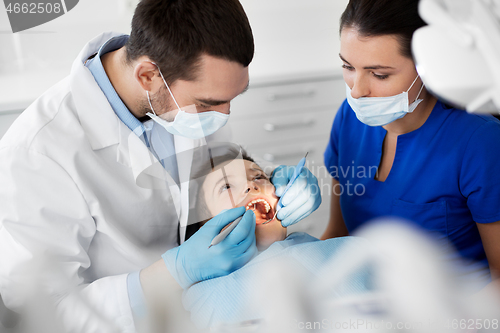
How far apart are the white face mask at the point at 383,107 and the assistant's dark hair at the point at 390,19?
12cm

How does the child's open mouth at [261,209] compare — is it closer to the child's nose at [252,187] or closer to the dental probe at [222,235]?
the child's nose at [252,187]

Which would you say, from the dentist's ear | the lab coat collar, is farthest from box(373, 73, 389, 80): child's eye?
the lab coat collar

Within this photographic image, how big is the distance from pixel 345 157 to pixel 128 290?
0.86 meters

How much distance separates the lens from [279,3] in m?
1.34

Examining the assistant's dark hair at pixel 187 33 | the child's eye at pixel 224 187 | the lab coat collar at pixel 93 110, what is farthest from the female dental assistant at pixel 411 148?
the lab coat collar at pixel 93 110

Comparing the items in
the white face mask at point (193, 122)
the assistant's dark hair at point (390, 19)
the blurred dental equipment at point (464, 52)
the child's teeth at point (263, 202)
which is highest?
the blurred dental equipment at point (464, 52)

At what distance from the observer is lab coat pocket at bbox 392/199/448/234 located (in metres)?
1.09

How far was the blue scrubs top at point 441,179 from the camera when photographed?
3.29ft

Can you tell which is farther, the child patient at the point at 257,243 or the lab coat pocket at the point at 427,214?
the lab coat pocket at the point at 427,214

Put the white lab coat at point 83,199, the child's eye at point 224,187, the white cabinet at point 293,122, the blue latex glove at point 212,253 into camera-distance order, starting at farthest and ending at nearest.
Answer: the white cabinet at point 293,122
the child's eye at point 224,187
the blue latex glove at point 212,253
the white lab coat at point 83,199

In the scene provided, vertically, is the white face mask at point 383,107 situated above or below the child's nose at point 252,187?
above

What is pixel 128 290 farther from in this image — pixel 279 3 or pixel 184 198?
pixel 279 3

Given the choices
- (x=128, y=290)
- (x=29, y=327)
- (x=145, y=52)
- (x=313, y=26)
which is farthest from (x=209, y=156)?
(x=313, y=26)

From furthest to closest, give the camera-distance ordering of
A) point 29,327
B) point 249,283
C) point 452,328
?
1. point 249,283
2. point 452,328
3. point 29,327
